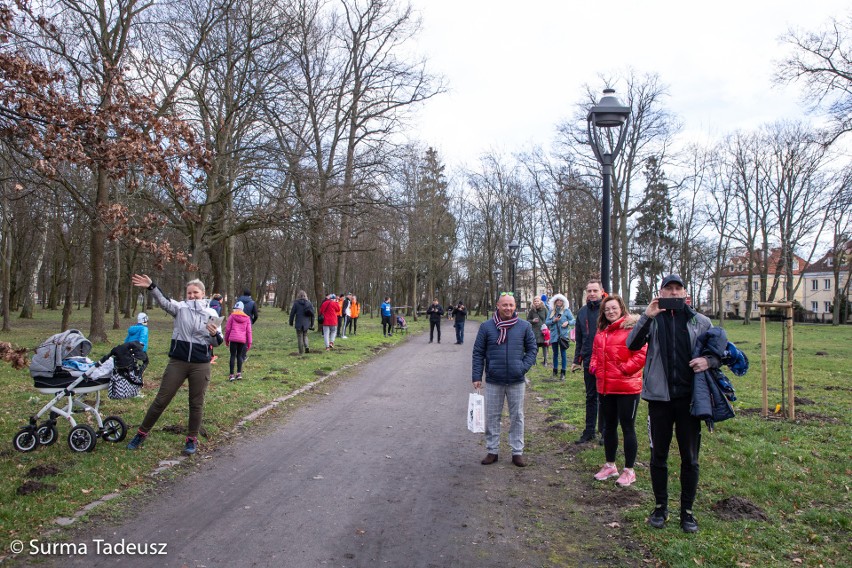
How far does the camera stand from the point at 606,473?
6.13 m

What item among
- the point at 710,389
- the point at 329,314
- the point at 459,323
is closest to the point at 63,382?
the point at 710,389

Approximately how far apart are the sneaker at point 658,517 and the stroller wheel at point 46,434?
605 centimetres

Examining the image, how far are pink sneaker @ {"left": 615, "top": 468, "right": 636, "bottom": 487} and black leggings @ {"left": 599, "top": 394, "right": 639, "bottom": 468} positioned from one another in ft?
0.21

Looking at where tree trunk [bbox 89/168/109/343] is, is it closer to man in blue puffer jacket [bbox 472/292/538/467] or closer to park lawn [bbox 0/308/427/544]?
park lawn [bbox 0/308/427/544]

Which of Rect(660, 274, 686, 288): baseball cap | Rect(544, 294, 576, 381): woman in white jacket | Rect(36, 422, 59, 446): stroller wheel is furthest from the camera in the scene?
Rect(544, 294, 576, 381): woman in white jacket

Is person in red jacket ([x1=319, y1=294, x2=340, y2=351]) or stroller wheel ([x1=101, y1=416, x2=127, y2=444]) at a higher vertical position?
person in red jacket ([x1=319, y1=294, x2=340, y2=351])

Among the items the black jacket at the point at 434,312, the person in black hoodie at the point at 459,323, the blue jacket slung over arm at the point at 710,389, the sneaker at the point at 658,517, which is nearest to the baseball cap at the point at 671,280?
the blue jacket slung over arm at the point at 710,389

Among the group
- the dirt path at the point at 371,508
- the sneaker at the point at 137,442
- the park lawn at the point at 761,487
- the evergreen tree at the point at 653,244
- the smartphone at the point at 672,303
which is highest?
the evergreen tree at the point at 653,244

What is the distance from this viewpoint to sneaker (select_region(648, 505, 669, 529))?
15.6 ft

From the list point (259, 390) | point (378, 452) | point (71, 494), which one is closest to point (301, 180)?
point (259, 390)

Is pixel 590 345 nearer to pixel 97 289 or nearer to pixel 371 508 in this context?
pixel 371 508

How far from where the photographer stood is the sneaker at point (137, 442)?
6489mm

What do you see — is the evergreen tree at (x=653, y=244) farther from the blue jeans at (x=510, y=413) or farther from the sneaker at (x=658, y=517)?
the sneaker at (x=658, y=517)

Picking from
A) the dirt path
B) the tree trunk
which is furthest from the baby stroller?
the tree trunk
